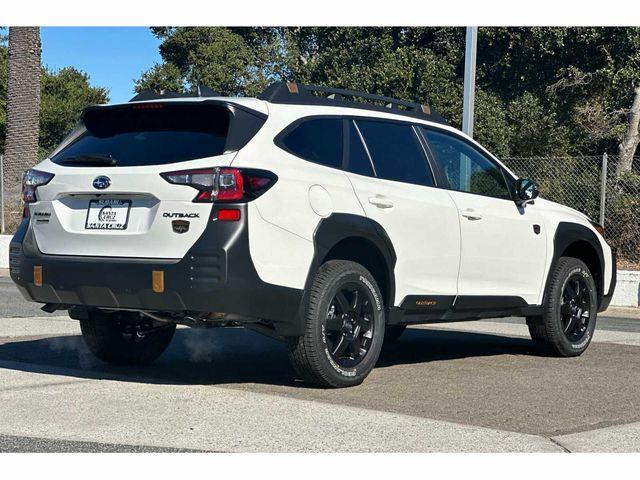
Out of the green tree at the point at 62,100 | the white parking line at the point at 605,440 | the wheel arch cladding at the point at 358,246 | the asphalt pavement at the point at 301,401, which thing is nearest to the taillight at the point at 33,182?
the asphalt pavement at the point at 301,401

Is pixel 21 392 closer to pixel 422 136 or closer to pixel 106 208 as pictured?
pixel 106 208

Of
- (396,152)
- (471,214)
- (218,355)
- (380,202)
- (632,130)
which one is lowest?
(218,355)

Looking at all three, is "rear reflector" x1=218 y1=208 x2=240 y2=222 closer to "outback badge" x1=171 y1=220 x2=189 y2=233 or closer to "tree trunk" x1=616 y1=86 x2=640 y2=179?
"outback badge" x1=171 y1=220 x2=189 y2=233

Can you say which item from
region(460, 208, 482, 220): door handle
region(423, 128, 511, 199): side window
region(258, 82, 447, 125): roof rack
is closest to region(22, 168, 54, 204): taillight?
region(258, 82, 447, 125): roof rack

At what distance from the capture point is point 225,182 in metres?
6.23

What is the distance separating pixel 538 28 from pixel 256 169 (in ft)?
71.6

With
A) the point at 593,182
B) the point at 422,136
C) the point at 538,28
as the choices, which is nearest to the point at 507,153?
the point at 538,28

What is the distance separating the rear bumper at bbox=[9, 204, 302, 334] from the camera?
20.2 feet

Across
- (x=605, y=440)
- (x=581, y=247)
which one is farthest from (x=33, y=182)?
(x=581, y=247)

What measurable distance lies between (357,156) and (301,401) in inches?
72.0

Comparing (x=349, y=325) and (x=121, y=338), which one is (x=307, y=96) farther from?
(x=121, y=338)

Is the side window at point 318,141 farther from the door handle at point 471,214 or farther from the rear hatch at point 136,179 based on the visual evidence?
the door handle at point 471,214

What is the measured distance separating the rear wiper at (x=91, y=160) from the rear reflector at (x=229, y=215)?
3.18ft

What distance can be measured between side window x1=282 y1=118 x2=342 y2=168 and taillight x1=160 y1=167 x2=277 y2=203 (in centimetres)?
48
